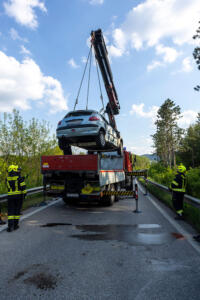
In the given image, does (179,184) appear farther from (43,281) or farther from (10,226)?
(43,281)

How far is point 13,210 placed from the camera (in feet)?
18.0

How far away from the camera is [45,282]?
9.27ft

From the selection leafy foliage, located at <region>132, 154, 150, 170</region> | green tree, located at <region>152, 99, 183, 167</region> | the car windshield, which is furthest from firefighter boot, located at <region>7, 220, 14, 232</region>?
green tree, located at <region>152, 99, 183, 167</region>

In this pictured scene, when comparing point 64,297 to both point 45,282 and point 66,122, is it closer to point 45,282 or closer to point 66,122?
point 45,282

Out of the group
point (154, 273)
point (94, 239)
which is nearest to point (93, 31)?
point (94, 239)

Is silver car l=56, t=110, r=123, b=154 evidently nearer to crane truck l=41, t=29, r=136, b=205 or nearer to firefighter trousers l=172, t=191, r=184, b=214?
crane truck l=41, t=29, r=136, b=205

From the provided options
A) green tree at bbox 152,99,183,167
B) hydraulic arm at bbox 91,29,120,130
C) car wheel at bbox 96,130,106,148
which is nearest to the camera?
car wheel at bbox 96,130,106,148

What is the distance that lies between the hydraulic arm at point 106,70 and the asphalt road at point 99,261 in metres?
8.04

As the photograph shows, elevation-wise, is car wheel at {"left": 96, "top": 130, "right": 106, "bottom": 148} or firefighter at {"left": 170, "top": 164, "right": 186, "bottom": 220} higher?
car wheel at {"left": 96, "top": 130, "right": 106, "bottom": 148}

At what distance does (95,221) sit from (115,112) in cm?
822

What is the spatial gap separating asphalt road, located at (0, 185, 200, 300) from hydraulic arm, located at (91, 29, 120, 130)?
8040 millimetres

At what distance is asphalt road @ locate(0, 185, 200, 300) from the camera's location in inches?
103

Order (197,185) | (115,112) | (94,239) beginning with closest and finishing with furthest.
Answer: (94,239), (197,185), (115,112)

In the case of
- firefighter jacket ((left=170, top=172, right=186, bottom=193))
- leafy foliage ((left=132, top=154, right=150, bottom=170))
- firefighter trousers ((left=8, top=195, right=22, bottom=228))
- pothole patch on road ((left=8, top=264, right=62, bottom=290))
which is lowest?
pothole patch on road ((left=8, top=264, right=62, bottom=290))
